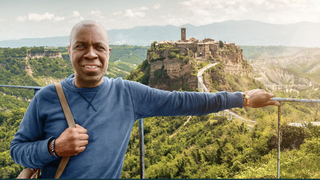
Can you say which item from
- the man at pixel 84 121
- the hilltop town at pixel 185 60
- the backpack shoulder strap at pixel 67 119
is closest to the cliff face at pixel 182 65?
the hilltop town at pixel 185 60

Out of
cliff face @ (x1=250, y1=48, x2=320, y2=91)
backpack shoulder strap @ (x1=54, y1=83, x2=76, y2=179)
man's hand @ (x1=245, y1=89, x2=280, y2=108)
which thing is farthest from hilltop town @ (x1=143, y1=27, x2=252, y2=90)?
backpack shoulder strap @ (x1=54, y1=83, x2=76, y2=179)

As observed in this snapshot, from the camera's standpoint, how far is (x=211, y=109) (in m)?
1.85

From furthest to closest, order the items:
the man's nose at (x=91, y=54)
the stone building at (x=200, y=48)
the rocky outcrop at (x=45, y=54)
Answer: the rocky outcrop at (x=45, y=54)
the stone building at (x=200, y=48)
the man's nose at (x=91, y=54)

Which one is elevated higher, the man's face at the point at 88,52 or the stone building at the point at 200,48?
the stone building at the point at 200,48

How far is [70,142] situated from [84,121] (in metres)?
0.14

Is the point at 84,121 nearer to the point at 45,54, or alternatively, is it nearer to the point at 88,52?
the point at 88,52

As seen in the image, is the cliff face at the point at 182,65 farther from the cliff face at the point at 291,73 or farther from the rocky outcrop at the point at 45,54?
the rocky outcrop at the point at 45,54

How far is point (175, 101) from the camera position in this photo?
1.81 m

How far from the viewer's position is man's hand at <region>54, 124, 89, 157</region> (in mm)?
1539

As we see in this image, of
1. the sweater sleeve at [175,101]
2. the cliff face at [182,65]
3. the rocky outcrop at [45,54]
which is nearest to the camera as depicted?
the sweater sleeve at [175,101]

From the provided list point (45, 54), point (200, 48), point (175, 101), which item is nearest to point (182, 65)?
point (200, 48)

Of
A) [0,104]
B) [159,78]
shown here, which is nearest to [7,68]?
[159,78]

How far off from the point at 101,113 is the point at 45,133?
1.12 ft

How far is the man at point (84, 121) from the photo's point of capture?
158 centimetres
